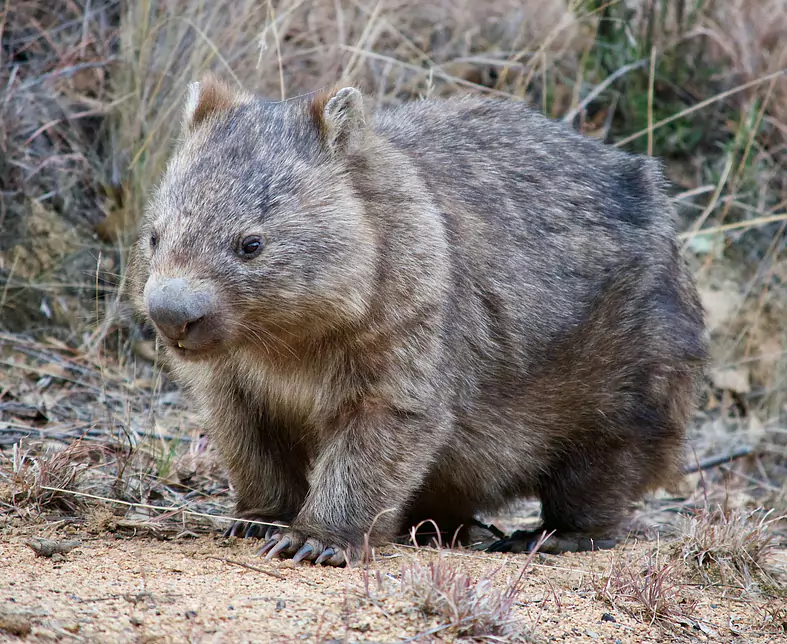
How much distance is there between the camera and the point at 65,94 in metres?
7.29

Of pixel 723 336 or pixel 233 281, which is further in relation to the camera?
pixel 723 336

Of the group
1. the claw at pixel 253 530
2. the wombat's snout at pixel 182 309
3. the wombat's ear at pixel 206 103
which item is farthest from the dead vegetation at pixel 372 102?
the wombat's snout at pixel 182 309

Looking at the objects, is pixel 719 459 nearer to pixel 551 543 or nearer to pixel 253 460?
pixel 551 543

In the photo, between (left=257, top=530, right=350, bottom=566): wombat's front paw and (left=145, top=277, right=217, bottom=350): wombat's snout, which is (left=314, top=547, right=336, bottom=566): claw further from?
(left=145, top=277, right=217, bottom=350): wombat's snout

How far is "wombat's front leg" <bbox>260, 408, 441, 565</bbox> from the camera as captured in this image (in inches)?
177

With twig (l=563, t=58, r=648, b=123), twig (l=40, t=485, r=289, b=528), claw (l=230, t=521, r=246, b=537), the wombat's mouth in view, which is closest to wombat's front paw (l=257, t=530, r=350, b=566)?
twig (l=40, t=485, r=289, b=528)

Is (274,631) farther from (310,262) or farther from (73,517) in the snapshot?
(73,517)

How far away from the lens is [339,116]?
4512 mm

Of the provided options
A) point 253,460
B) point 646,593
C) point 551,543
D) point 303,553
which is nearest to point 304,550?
point 303,553

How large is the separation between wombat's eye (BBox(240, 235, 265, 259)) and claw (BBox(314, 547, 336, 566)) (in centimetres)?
118

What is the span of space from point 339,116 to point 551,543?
2261 millimetres

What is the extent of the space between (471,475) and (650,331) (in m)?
1.14

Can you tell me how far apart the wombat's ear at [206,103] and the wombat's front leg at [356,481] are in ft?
4.46

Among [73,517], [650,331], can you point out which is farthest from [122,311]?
[650,331]
